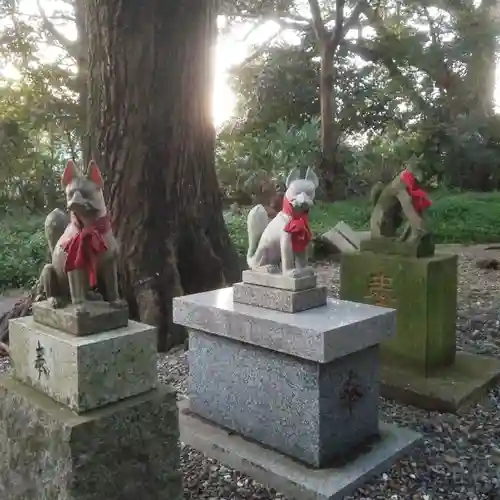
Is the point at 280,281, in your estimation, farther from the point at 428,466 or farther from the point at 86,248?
the point at 428,466

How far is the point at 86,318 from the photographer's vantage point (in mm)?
2203

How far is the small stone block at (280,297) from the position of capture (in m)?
2.79

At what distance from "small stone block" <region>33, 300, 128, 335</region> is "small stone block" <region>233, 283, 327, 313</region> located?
780mm

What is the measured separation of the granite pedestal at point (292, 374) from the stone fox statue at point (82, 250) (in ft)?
2.41

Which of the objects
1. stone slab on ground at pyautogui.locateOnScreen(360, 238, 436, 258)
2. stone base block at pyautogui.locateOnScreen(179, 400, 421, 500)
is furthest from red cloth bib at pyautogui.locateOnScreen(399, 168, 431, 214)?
stone base block at pyautogui.locateOnScreen(179, 400, 421, 500)

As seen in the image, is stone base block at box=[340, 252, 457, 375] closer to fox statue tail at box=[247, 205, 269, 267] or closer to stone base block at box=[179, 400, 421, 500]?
stone base block at box=[179, 400, 421, 500]

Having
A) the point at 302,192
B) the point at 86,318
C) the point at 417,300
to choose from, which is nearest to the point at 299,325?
the point at 302,192

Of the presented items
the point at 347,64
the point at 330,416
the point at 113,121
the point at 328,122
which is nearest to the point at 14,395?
the point at 330,416

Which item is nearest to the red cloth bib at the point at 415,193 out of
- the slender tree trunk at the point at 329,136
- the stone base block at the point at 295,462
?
the stone base block at the point at 295,462

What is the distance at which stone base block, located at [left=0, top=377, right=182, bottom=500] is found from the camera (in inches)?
83.3

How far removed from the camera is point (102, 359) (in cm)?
217

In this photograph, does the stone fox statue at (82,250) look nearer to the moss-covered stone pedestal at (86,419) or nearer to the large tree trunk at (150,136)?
the moss-covered stone pedestal at (86,419)

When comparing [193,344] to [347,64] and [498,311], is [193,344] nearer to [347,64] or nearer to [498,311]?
[498,311]

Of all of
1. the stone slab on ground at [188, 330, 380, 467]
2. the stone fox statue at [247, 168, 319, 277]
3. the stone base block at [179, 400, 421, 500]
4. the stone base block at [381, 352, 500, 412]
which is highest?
the stone fox statue at [247, 168, 319, 277]
